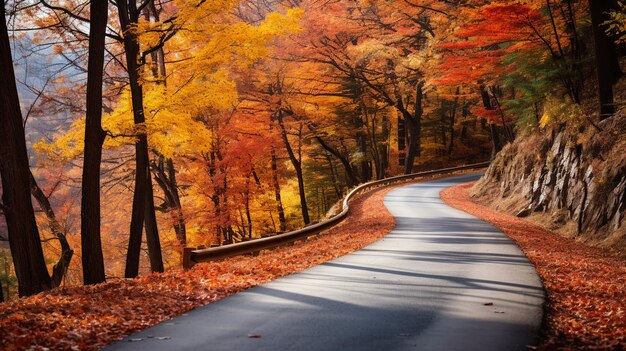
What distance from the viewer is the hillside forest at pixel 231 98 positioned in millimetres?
11766

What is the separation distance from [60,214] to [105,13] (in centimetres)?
2002

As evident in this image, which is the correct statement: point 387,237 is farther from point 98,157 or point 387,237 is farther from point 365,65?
point 365,65

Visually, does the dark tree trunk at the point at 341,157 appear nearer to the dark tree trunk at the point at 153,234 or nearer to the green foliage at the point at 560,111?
the green foliage at the point at 560,111

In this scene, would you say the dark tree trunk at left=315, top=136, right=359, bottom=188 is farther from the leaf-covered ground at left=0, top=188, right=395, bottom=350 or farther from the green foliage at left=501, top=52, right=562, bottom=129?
the leaf-covered ground at left=0, top=188, right=395, bottom=350

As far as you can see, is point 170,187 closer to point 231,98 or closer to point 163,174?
point 163,174

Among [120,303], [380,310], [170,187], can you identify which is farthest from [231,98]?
[380,310]

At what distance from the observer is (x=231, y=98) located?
15.8m

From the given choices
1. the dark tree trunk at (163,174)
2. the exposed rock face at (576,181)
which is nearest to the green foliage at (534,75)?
the exposed rock face at (576,181)

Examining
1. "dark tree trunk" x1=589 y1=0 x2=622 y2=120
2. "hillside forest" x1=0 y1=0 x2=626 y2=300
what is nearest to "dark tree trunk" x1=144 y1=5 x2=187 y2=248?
"hillside forest" x1=0 y1=0 x2=626 y2=300

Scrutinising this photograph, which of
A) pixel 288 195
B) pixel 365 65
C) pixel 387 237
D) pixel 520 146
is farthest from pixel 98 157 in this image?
pixel 288 195

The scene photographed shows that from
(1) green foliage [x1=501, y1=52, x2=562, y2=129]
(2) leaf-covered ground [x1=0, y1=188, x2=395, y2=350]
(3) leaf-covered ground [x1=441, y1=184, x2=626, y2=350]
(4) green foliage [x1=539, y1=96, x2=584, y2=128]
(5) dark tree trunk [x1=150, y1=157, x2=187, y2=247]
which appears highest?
(1) green foliage [x1=501, y1=52, x2=562, y2=129]

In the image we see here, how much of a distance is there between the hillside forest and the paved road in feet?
15.5

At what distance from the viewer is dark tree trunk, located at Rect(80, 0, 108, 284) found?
11375 millimetres

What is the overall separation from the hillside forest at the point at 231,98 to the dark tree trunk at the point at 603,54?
0.05 m
